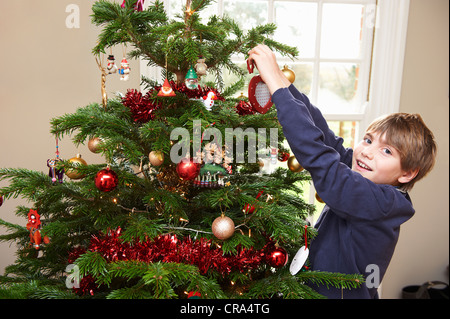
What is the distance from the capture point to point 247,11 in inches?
68.1

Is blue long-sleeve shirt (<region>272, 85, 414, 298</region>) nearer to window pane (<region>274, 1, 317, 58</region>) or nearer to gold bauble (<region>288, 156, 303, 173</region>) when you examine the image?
gold bauble (<region>288, 156, 303, 173</region>)

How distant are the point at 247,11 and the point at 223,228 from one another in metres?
1.30

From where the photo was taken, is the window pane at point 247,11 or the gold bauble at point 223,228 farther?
the window pane at point 247,11

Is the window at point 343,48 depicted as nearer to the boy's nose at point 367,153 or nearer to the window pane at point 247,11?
the window pane at point 247,11

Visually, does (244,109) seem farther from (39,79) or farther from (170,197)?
(39,79)

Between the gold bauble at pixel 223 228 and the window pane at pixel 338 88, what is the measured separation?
131cm

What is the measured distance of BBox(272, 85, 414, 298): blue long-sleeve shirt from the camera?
77 cm

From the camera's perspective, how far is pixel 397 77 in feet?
5.87

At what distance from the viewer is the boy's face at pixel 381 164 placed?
920 mm

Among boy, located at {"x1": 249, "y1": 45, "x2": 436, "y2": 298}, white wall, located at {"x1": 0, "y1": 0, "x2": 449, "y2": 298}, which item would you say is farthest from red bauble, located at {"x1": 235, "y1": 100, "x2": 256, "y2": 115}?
white wall, located at {"x1": 0, "y1": 0, "x2": 449, "y2": 298}

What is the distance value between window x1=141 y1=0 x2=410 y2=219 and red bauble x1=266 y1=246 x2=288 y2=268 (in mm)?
1117

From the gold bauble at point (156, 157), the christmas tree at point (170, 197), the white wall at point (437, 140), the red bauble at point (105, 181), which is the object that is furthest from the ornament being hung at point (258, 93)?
the white wall at point (437, 140)
